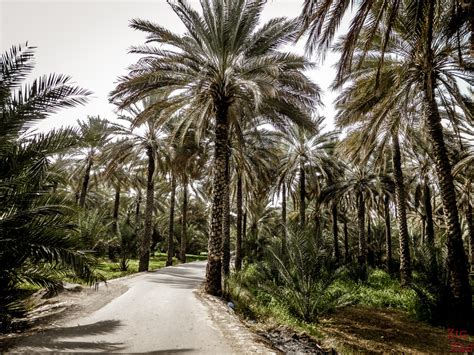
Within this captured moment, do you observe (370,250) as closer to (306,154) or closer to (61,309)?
(306,154)

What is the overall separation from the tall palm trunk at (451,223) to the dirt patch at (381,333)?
94cm

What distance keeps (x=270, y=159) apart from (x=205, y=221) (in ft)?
101

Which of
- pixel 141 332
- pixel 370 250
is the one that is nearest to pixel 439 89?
pixel 141 332

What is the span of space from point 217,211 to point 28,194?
5.73 meters

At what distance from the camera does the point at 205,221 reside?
48.4 m

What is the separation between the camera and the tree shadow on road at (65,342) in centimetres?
479

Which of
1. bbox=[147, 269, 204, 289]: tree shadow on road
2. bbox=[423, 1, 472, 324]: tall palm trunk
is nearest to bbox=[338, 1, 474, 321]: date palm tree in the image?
bbox=[423, 1, 472, 324]: tall palm trunk

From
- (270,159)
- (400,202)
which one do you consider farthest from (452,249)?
(270,159)

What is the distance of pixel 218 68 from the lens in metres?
10.9

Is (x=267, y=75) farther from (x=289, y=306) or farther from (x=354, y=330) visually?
(x=354, y=330)

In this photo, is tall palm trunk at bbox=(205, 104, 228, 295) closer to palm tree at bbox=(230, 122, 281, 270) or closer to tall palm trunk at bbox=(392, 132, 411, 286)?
palm tree at bbox=(230, 122, 281, 270)

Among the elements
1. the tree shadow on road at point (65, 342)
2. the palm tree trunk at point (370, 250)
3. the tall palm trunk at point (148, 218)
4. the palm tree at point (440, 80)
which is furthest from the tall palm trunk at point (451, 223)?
the palm tree trunk at point (370, 250)

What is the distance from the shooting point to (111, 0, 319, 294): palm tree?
1019cm

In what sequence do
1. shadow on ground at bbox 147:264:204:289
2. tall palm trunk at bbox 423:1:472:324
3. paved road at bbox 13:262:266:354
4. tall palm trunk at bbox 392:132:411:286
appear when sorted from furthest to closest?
tall palm trunk at bbox 392:132:411:286 → shadow on ground at bbox 147:264:204:289 → tall palm trunk at bbox 423:1:472:324 → paved road at bbox 13:262:266:354
